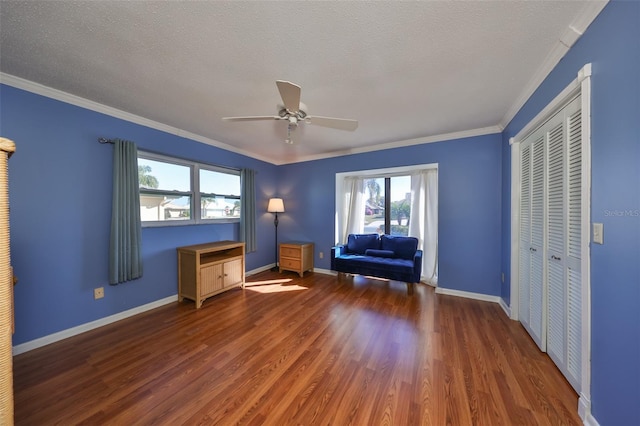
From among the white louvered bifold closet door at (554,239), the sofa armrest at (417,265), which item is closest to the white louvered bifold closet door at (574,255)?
the white louvered bifold closet door at (554,239)

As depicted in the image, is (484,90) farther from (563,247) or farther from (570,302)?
(570,302)

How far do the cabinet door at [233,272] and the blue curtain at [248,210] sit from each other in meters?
0.58

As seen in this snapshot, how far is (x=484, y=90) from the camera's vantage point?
210 cm

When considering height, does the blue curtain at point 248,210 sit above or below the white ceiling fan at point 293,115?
below

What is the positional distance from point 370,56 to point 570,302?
7.39ft

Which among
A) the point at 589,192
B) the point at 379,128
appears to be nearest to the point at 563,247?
the point at 589,192

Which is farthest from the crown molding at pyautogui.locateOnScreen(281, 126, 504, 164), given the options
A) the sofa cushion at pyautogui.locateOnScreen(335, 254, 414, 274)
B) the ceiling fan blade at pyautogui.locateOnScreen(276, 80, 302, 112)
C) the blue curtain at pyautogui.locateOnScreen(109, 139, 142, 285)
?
the blue curtain at pyautogui.locateOnScreen(109, 139, 142, 285)

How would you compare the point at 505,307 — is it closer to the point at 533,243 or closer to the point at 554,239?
the point at 533,243

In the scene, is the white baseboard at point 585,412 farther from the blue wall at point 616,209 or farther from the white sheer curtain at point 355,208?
the white sheer curtain at point 355,208

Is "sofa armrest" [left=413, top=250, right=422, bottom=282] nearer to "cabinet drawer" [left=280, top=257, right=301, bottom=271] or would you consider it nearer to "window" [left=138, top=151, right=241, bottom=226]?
"cabinet drawer" [left=280, top=257, right=301, bottom=271]

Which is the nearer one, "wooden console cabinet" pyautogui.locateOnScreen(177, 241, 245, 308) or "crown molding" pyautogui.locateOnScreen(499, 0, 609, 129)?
"crown molding" pyautogui.locateOnScreen(499, 0, 609, 129)

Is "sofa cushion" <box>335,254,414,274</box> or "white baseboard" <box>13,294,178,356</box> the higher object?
"sofa cushion" <box>335,254,414,274</box>

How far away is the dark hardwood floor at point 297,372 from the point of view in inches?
54.1

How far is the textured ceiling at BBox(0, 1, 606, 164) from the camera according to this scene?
129cm
